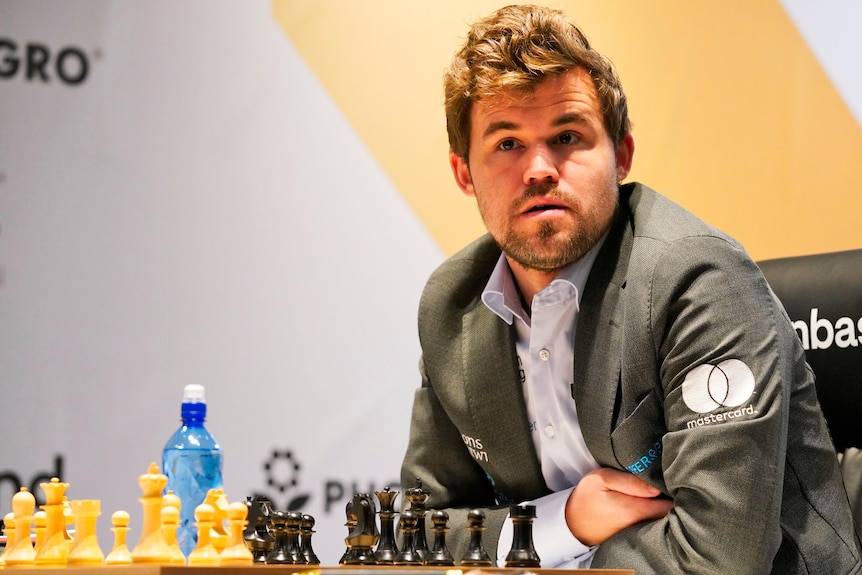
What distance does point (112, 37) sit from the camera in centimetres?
294

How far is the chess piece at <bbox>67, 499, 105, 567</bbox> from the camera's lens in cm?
122

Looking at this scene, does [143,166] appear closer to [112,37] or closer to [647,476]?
[112,37]

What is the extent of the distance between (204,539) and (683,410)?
31.0 inches

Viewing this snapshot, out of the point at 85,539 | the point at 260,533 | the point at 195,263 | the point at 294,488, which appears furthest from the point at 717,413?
the point at 195,263

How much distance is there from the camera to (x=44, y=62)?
9.42ft

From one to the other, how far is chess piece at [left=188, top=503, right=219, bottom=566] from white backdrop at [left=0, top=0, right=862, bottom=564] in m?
1.69

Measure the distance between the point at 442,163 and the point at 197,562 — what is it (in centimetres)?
222

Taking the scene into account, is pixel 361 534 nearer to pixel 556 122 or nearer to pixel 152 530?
pixel 152 530

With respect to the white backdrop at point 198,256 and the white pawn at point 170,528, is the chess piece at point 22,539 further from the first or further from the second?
the white backdrop at point 198,256

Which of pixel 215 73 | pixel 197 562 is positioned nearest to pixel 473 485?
pixel 197 562

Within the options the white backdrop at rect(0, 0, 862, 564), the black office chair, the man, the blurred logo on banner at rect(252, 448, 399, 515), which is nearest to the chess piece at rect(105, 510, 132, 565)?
the man

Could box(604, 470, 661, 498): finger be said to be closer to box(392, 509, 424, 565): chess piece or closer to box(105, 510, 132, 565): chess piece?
box(392, 509, 424, 565): chess piece

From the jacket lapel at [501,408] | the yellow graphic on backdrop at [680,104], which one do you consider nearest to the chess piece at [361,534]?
the jacket lapel at [501,408]

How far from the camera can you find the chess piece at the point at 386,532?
127 cm
